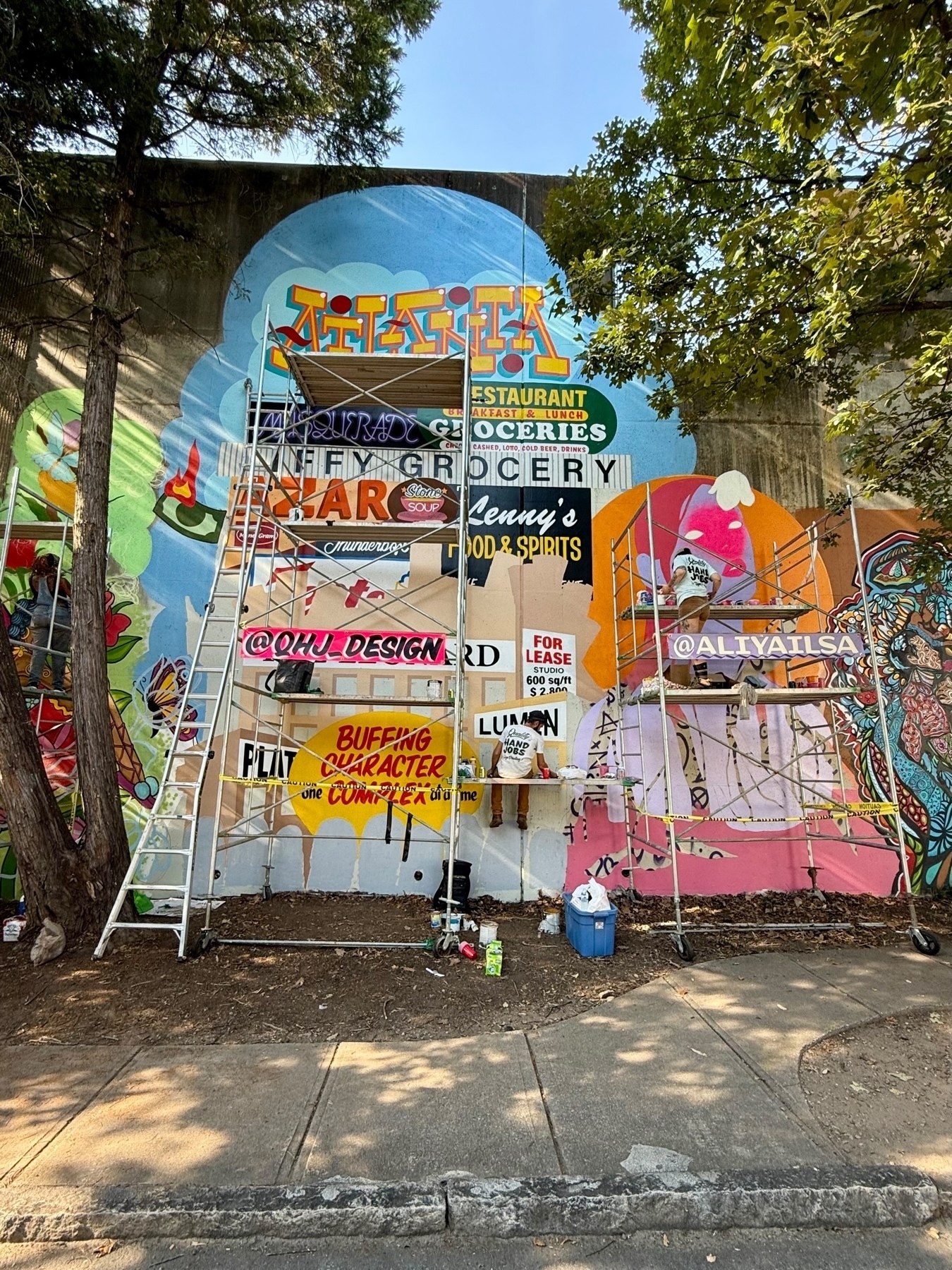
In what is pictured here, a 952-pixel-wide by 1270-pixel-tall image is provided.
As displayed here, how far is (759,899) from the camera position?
7152 millimetres

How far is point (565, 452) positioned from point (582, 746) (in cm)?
372

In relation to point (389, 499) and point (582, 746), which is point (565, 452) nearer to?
point (389, 499)

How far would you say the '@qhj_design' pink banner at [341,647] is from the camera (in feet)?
19.4

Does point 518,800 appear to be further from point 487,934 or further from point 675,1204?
point 675,1204

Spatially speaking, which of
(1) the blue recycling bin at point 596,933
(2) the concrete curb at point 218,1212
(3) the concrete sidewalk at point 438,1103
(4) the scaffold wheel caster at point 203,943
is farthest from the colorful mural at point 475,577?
(2) the concrete curb at point 218,1212

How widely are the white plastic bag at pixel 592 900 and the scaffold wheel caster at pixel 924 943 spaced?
268 centimetres

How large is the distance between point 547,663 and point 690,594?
180 cm

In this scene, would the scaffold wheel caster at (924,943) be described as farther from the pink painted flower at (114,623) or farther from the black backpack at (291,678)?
the pink painted flower at (114,623)

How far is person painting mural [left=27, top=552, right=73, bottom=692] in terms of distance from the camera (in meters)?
7.11

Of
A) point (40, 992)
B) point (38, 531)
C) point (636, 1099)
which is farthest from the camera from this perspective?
point (38, 531)

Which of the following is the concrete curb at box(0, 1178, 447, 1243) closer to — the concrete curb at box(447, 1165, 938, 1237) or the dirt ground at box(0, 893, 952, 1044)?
the concrete curb at box(447, 1165, 938, 1237)

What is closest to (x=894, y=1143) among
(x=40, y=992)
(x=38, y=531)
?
(x=40, y=992)

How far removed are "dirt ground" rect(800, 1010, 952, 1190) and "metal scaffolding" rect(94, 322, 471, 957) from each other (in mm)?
3383

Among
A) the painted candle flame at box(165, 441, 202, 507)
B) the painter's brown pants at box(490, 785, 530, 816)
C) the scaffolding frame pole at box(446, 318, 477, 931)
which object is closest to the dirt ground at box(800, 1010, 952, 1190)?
the scaffolding frame pole at box(446, 318, 477, 931)
